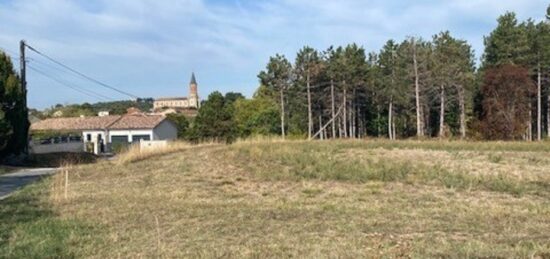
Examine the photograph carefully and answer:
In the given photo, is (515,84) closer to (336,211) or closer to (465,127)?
(465,127)

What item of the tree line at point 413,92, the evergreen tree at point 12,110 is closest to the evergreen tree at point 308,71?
the tree line at point 413,92

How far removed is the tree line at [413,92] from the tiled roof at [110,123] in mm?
9767

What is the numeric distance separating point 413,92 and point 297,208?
6300cm

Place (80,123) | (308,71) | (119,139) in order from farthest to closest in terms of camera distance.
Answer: (80,123) < (119,139) < (308,71)

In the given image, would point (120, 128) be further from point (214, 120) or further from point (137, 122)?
point (214, 120)

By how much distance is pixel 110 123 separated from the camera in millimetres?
84625

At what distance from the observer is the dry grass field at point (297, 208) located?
7805 millimetres

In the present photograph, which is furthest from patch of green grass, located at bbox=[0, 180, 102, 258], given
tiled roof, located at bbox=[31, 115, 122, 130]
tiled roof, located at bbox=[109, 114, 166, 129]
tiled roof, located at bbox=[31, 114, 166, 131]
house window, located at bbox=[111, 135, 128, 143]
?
tiled roof, located at bbox=[31, 115, 122, 130]

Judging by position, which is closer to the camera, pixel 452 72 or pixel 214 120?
pixel 452 72

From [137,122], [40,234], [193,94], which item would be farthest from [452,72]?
[193,94]

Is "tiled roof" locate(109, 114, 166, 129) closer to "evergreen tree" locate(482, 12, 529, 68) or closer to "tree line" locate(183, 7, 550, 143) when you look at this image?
"tree line" locate(183, 7, 550, 143)

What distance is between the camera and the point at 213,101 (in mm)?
74000

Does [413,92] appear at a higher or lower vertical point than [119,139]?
higher

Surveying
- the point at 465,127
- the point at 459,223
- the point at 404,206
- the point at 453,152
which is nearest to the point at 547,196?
the point at 404,206
